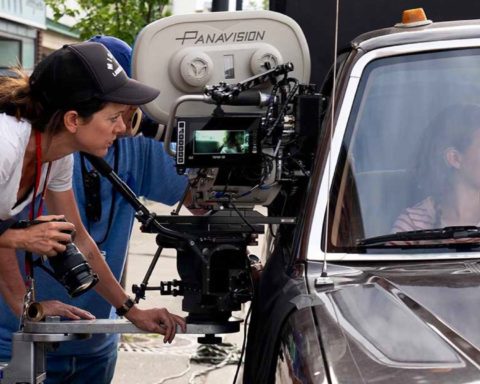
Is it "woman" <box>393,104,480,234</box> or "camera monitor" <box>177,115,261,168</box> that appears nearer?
"woman" <box>393,104,480,234</box>

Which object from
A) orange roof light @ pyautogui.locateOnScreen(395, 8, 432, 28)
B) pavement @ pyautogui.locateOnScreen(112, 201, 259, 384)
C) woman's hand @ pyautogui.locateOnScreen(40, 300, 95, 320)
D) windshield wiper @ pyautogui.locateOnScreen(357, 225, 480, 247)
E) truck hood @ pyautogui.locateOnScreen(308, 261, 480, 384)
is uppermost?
orange roof light @ pyautogui.locateOnScreen(395, 8, 432, 28)

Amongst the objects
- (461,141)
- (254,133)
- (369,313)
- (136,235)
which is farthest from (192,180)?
(136,235)

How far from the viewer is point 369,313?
7.95 ft

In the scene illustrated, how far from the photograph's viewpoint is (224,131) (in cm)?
328

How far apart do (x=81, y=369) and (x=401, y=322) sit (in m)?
2.07

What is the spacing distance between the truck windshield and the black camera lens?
0.77 metres

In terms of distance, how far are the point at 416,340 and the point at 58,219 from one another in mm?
1229

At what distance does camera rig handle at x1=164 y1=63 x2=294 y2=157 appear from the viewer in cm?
328

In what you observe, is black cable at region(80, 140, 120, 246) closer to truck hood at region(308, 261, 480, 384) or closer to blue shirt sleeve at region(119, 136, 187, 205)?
blue shirt sleeve at region(119, 136, 187, 205)

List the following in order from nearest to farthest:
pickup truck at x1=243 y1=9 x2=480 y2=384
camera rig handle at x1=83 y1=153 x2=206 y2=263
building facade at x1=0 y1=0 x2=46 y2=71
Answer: pickup truck at x1=243 y1=9 x2=480 y2=384
camera rig handle at x1=83 y1=153 x2=206 y2=263
building facade at x1=0 y1=0 x2=46 y2=71

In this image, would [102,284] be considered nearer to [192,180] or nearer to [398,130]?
[192,180]

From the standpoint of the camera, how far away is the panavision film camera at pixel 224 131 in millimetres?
3195

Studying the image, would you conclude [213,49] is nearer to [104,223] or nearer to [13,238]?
[104,223]

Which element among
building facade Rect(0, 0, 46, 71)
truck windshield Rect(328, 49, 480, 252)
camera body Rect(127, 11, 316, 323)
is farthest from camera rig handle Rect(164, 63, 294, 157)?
building facade Rect(0, 0, 46, 71)
